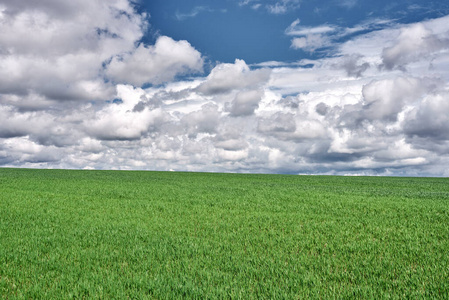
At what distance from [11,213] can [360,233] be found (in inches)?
630

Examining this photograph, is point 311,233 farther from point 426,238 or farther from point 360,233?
point 426,238

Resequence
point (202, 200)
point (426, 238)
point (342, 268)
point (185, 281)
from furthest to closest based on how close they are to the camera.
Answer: point (202, 200)
point (426, 238)
point (342, 268)
point (185, 281)

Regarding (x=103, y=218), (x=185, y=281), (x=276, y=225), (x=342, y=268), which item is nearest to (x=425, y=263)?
(x=342, y=268)

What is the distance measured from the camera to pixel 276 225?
43.9ft

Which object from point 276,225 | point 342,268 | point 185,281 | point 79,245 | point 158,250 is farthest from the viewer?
point 276,225

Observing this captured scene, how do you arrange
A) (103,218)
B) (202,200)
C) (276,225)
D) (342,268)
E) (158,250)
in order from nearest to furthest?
(342,268) → (158,250) → (276,225) → (103,218) → (202,200)

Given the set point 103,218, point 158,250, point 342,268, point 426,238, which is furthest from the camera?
point 103,218

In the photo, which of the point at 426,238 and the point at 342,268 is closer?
the point at 342,268

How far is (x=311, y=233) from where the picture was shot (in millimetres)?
11898

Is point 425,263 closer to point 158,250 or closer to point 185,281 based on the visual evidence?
point 185,281

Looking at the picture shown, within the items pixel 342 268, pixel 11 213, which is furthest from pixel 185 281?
pixel 11 213

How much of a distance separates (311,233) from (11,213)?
14.2m

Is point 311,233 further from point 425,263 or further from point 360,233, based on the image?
point 425,263

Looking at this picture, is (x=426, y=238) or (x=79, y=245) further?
(x=426, y=238)
